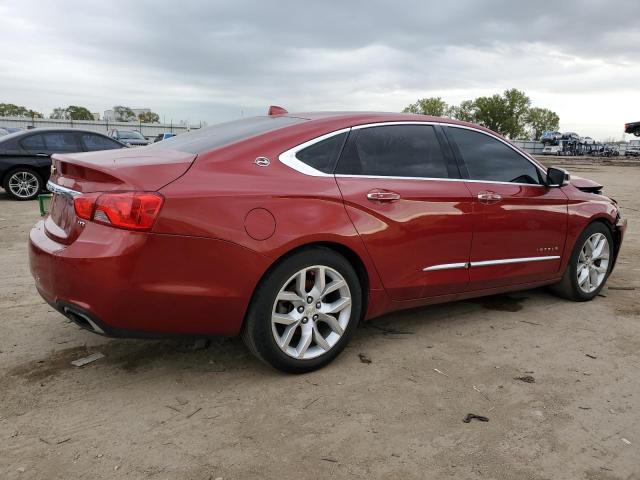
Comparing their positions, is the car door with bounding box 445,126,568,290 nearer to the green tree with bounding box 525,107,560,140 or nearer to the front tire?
the front tire

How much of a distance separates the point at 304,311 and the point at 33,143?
31.7ft

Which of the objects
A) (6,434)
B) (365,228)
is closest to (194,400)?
(6,434)

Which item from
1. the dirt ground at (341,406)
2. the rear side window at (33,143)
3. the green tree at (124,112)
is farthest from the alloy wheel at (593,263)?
the green tree at (124,112)

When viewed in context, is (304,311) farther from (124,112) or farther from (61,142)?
(124,112)

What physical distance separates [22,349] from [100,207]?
1.46m

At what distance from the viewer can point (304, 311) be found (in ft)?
10.4

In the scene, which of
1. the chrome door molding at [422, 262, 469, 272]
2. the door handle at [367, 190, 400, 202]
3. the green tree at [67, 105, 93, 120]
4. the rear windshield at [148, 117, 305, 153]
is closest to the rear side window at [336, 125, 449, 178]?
the door handle at [367, 190, 400, 202]

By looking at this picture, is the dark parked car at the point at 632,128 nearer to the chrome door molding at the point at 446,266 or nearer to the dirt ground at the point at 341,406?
the dirt ground at the point at 341,406

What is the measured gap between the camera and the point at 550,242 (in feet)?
14.8

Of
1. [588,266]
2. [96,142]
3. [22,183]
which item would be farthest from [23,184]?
[588,266]

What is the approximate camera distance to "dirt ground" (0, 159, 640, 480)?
2.39m

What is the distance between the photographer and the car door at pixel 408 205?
3.37 m

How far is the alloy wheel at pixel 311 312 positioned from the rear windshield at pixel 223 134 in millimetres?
928

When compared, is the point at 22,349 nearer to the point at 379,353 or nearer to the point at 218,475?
the point at 218,475
